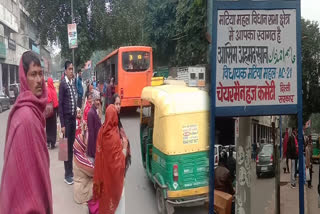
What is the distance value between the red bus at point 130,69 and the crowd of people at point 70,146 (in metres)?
0.06

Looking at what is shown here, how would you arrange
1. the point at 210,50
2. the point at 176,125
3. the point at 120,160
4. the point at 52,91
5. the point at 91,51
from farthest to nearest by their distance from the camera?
the point at 52,91 < the point at 120,160 < the point at 91,51 < the point at 210,50 < the point at 176,125

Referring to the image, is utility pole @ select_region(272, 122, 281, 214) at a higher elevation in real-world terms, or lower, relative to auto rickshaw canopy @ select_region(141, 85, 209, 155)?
lower

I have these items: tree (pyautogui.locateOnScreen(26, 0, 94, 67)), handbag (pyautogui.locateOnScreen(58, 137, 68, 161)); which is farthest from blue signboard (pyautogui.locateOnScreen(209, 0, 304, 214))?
handbag (pyautogui.locateOnScreen(58, 137, 68, 161))

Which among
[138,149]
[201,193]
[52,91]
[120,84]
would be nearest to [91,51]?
[120,84]

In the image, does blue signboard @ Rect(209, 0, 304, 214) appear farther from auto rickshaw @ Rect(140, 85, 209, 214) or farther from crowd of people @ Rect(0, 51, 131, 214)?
crowd of people @ Rect(0, 51, 131, 214)

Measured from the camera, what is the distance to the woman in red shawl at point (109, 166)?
1539 millimetres

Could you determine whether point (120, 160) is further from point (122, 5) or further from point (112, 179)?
point (122, 5)

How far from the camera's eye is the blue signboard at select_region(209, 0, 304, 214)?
38.0 inches

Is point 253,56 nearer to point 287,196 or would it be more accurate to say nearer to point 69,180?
point 287,196

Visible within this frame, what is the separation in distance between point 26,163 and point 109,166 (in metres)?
0.83

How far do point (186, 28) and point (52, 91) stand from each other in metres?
1.74

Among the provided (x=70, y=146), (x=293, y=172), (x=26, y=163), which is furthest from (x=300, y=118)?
(x=70, y=146)

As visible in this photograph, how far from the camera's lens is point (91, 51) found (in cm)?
132

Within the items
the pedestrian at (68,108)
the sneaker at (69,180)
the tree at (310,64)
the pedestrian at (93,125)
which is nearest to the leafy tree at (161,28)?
the tree at (310,64)
